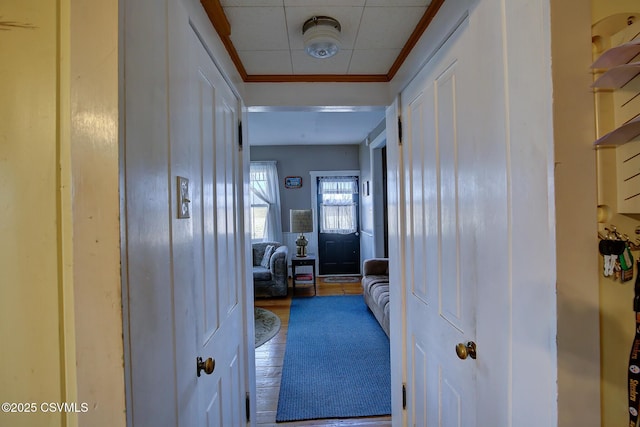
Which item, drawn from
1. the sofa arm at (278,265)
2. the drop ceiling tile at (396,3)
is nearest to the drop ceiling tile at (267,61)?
the drop ceiling tile at (396,3)

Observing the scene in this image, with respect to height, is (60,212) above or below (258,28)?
below

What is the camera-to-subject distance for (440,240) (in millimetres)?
1134

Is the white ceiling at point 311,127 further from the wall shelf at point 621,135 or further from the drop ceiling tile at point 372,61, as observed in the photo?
the wall shelf at point 621,135

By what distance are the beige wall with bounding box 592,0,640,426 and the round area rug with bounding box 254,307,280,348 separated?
2.89m

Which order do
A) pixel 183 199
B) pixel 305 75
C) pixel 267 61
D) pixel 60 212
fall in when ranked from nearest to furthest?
1. pixel 60 212
2. pixel 183 199
3. pixel 267 61
4. pixel 305 75

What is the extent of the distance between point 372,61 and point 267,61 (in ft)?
1.85

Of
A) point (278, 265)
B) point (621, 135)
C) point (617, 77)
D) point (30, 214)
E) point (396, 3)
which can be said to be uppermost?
point (396, 3)

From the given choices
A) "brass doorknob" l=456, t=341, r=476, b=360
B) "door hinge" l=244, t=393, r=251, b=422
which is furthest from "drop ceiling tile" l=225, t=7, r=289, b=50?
"door hinge" l=244, t=393, r=251, b=422

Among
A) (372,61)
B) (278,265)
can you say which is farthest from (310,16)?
(278,265)

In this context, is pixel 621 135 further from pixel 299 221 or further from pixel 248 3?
pixel 299 221

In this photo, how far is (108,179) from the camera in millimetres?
481

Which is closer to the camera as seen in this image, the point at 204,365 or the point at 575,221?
the point at 575,221

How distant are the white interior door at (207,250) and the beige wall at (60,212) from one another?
0.68ft

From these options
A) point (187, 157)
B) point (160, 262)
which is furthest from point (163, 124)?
point (160, 262)
